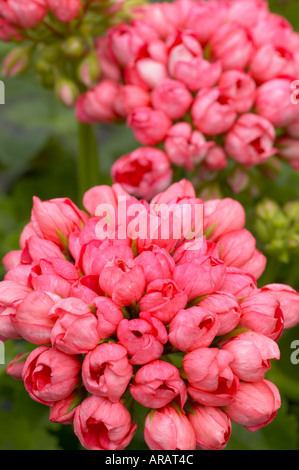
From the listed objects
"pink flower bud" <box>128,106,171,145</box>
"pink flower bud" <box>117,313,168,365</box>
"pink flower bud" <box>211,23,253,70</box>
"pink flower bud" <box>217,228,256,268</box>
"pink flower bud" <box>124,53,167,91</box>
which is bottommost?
"pink flower bud" <box>117,313,168,365</box>

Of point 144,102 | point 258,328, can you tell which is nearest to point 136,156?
point 144,102

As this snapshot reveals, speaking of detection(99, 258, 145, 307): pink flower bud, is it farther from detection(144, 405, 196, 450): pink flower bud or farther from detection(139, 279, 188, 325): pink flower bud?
detection(144, 405, 196, 450): pink flower bud

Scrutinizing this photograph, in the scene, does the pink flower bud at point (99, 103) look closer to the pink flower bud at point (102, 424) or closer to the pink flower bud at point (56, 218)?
the pink flower bud at point (56, 218)

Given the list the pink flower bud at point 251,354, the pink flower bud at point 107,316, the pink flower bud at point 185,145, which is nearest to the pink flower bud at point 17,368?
the pink flower bud at point 107,316

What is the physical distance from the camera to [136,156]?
989 mm

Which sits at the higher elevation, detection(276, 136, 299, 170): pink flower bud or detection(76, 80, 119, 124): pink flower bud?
detection(76, 80, 119, 124): pink flower bud

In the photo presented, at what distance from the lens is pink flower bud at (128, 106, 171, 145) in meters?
0.97

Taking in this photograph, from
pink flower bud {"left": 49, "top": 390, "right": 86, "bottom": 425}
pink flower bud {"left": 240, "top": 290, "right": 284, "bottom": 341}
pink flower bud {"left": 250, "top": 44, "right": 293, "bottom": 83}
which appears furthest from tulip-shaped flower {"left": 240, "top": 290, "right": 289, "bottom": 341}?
pink flower bud {"left": 250, "top": 44, "right": 293, "bottom": 83}

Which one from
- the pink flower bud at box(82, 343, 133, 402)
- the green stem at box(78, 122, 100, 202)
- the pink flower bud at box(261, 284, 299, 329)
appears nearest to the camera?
the pink flower bud at box(82, 343, 133, 402)

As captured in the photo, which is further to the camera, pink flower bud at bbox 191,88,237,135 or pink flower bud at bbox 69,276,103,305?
pink flower bud at bbox 191,88,237,135

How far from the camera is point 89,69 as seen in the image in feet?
3.46

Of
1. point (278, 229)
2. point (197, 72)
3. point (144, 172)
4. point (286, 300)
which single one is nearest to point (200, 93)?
point (197, 72)

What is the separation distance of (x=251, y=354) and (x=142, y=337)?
A: 0.39 ft

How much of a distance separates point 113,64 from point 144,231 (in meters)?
0.47
